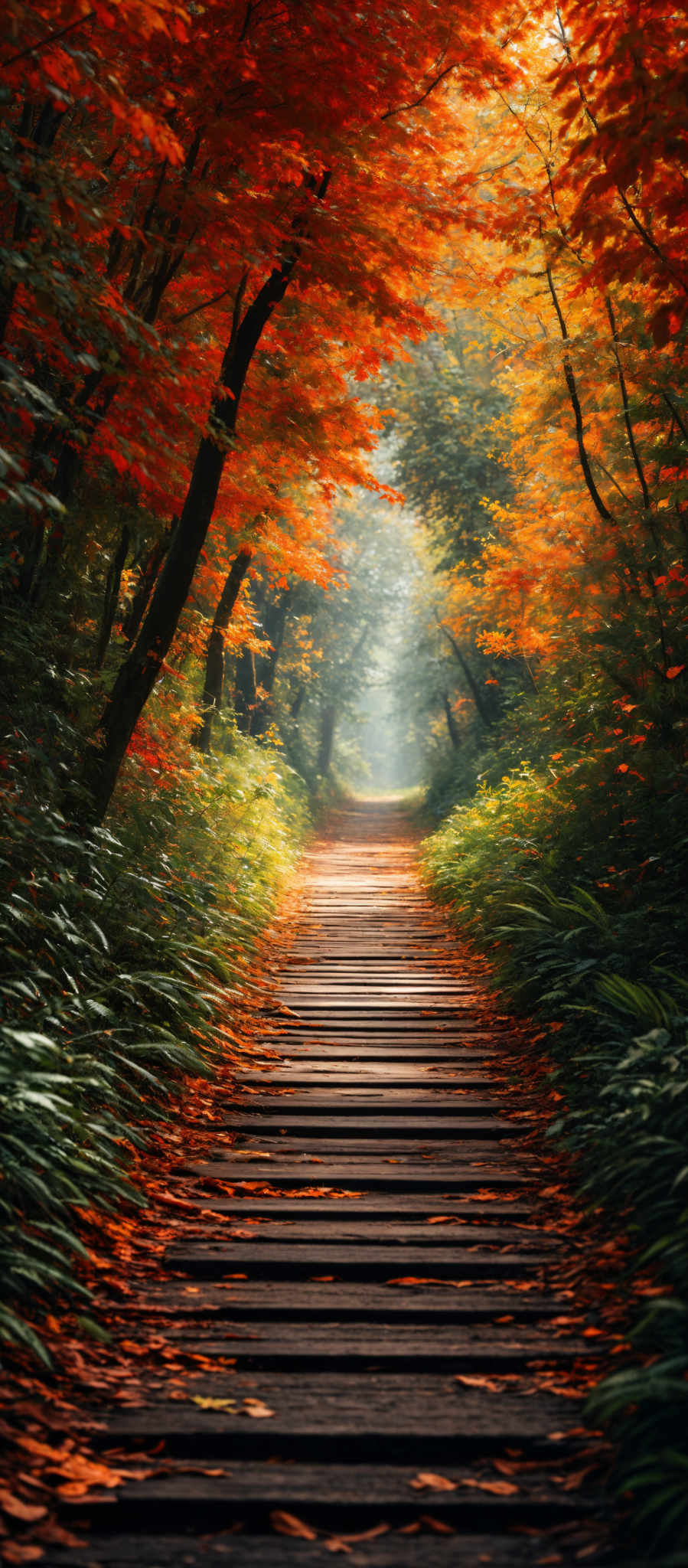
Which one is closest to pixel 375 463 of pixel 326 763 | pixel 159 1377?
pixel 326 763

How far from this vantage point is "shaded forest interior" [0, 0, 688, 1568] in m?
3.41

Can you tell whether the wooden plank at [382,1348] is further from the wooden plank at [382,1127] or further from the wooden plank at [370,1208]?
the wooden plank at [382,1127]

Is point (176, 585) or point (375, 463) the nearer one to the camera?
point (176, 585)

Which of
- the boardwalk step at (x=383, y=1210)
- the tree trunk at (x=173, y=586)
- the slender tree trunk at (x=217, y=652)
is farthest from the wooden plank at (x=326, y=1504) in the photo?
the slender tree trunk at (x=217, y=652)

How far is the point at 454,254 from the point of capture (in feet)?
26.2

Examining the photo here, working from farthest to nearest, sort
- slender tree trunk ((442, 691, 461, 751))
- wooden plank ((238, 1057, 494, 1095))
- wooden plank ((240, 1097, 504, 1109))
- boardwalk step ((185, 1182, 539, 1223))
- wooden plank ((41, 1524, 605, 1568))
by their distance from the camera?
slender tree trunk ((442, 691, 461, 751))
wooden plank ((238, 1057, 494, 1095))
wooden plank ((240, 1097, 504, 1109))
boardwalk step ((185, 1182, 539, 1223))
wooden plank ((41, 1524, 605, 1568))

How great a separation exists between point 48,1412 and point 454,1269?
1413 millimetres

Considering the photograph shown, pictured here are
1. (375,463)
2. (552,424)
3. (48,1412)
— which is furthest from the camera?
(375,463)

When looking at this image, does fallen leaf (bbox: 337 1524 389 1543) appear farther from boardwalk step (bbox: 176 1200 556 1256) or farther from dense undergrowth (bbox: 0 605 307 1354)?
boardwalk step (bbox: 176 1200 556 1256)

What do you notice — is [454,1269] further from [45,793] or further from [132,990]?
[45,793]

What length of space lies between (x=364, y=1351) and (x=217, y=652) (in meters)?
10.2

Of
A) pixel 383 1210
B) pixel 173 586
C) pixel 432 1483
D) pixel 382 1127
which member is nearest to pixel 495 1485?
pixel 432 1483

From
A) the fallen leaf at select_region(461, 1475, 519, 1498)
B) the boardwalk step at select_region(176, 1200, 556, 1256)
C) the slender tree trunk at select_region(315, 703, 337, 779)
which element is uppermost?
the slender tree trunk at select_region(315, 703, 337, 779)

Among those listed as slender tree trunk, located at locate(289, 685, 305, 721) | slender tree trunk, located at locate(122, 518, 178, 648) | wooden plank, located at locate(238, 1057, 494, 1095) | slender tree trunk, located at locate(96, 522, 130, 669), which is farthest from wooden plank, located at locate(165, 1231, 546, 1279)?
slender tree trunk, located at locate(289, 685, 305, 721)
